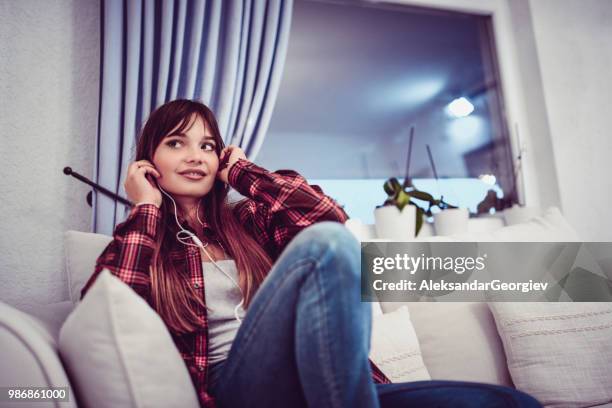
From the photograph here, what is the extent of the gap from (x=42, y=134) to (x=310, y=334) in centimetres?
139

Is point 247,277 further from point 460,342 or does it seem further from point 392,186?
point 392,186

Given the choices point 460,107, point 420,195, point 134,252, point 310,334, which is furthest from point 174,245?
point 460,107

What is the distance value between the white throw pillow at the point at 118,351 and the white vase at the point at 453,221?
1.46 metres

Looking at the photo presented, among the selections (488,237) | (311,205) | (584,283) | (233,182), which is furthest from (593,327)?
(233,182)

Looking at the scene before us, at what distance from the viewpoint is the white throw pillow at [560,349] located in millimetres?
1001

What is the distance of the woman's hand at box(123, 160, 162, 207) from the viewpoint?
41.5 inches

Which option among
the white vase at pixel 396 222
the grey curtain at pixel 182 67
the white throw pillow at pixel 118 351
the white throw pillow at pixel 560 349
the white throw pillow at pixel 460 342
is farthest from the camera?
the white vase at pixel 396 222

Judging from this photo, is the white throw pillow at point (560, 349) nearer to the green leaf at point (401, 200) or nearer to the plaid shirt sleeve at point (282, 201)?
the plaid shirt sleeve at point (282, 201)

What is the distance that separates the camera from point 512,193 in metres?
2.16

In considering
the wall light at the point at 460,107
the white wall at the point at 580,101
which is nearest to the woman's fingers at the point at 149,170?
the wall light at the point at 460,107

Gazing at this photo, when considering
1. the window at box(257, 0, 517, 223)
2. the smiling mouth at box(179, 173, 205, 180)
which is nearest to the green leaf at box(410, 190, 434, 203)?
the window at box(257, 0, 517, 223)

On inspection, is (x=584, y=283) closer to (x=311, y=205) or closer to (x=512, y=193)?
(x=311, y=205)

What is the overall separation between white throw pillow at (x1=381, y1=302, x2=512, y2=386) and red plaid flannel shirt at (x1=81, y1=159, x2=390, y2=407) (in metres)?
0.27

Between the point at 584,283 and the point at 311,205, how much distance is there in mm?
828
